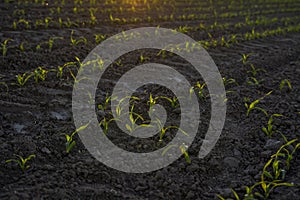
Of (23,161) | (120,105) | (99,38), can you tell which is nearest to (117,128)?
(120,105)

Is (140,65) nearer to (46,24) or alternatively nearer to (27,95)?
(27,95)

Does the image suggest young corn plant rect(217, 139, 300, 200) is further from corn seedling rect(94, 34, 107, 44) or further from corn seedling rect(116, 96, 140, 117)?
corn seedling rect(94, 34, 107, 44)

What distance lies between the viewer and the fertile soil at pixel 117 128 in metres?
3.04

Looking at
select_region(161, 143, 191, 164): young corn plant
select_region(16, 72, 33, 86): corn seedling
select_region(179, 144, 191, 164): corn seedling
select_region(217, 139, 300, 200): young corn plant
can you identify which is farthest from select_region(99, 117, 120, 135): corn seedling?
select_region(217, 139, 300, 200): young corn plant

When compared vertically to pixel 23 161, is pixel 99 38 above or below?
above

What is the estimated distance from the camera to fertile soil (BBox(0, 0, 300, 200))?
3.04 meters

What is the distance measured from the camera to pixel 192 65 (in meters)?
5.99

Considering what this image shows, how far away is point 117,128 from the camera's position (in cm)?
391

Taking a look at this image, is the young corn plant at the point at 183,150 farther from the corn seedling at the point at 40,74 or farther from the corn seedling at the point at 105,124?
the corn seedling at the point at 40,74

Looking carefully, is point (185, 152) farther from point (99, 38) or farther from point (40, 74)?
point (99, 38)

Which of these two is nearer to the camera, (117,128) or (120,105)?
(117,128)

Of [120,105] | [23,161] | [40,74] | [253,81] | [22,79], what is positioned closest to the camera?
[23,161]

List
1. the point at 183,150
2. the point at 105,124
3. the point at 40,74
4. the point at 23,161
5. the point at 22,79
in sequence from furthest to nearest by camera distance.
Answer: the point at 40,74
the point at 22,79
the point at 105,124
the point at 183,150
the point at 23,161

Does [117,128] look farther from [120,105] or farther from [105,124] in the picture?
[120,105]
